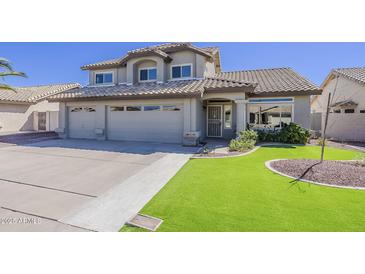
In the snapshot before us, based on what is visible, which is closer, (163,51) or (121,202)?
(121,202)

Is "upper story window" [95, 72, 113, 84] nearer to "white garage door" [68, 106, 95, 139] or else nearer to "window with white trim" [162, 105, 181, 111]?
"white garage door" [68, 106, 95, 139]

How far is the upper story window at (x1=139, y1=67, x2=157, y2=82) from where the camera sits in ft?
55.9

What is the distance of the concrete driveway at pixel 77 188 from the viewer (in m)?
4.29

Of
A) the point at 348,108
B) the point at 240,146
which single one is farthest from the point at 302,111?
the point at 240,146

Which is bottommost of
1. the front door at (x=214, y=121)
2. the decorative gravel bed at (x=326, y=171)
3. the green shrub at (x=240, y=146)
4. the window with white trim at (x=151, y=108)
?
the decorative gravel bed at (x=326, y=171)

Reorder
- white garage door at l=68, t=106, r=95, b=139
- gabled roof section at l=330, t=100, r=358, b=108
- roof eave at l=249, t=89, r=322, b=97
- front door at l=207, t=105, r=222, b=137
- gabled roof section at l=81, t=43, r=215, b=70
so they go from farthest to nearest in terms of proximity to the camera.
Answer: gabled roof section at l=330, t=100, r=358, b=108, white garage door at l=68, t=106, r=95, b=139, front door at l=207, t=105, r=222, b=137, gabled roof section at l=81, t=43, r=215, b=70, roof eave at l=249, t=89, r=322, b=97

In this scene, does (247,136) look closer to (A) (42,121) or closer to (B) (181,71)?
(B) (181,71)

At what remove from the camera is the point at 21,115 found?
23281 millimetres

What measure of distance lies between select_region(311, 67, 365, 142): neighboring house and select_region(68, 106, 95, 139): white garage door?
1788 cm

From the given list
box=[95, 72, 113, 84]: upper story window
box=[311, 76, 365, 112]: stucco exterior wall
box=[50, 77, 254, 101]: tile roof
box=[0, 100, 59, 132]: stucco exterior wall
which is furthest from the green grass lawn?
box=[0, 100, 59, 132]: stucco exterior wall

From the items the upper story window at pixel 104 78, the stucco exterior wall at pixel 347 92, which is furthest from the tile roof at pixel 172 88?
the stucco exterior wall at pixel 347 92

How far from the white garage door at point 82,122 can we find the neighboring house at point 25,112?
8.20 metres

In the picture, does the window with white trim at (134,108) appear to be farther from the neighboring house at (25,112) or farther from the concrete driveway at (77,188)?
the neighboring house at (25,112)

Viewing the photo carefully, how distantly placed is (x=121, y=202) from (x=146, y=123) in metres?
10.4
